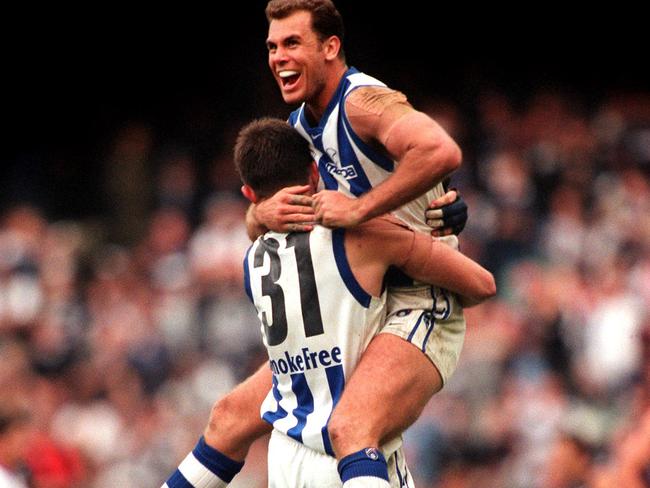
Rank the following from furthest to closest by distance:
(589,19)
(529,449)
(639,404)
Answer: (589,19) → (529,449) → (639,404)

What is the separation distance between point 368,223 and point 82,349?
24.8 ft

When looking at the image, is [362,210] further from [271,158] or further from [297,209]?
[271,158]

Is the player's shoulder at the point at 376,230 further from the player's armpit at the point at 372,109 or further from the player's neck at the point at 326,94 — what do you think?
the player's neck at the point at 326,94

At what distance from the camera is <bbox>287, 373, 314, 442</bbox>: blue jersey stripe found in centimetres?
528

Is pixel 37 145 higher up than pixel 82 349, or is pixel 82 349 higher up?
pixel 37 145

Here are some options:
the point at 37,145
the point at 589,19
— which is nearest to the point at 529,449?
the point at 589,19

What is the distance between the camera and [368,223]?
5156 millimetres

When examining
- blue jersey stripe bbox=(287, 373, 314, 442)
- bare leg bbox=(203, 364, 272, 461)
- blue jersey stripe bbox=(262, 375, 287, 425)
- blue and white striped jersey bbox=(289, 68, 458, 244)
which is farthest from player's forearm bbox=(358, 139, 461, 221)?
bare leg bbox=(203, 364, 272, 461)

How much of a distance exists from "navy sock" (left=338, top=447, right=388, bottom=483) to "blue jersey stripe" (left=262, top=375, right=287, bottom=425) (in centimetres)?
48

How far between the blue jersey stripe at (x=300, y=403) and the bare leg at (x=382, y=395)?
0.61 ft

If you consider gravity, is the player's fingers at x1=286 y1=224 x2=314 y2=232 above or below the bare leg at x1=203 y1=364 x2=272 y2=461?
above

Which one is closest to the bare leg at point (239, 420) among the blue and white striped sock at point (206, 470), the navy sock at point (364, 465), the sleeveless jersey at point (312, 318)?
the blue and white striped sock at point (206, 470)

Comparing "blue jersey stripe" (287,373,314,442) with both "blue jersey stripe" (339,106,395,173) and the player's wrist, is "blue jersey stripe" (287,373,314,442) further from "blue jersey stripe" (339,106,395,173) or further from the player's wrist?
"blue jersey stripe" (339,106,395,173)

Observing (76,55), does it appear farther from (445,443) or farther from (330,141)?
(330,141)
